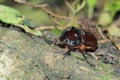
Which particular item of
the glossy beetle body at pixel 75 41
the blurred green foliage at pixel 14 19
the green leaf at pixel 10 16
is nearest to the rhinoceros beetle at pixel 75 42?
the glossy beetle body at pixel 75 41

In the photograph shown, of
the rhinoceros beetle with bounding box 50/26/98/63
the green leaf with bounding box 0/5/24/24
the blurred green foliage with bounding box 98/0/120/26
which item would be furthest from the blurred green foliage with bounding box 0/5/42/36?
the blurred green foliage with bounding box 98/0/120/26

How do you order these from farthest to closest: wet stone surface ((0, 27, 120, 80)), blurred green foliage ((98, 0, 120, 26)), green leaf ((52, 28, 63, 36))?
blurred green foliage ((98, 0, 120, 26)) → green leaf ((52, 28, 63, 36)) → wet stone surface ((0, 27, 120, 80))

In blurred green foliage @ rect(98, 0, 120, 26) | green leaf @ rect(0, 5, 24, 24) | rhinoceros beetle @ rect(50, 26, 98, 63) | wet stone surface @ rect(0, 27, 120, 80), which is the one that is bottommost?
blurred green foliage @ rect(98, 0, 120, 26)

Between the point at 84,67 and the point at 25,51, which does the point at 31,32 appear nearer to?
the point at 25,51

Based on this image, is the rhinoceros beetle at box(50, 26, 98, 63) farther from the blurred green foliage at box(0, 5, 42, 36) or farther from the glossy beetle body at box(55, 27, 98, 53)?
the blurred green foliage at box(0, 5, 42, 36)

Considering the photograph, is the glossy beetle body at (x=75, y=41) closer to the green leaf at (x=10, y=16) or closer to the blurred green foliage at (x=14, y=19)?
the blurred green foliage at (x=14, y=19)

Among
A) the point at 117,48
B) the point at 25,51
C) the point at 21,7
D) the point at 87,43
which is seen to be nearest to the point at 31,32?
the point at 25,51
